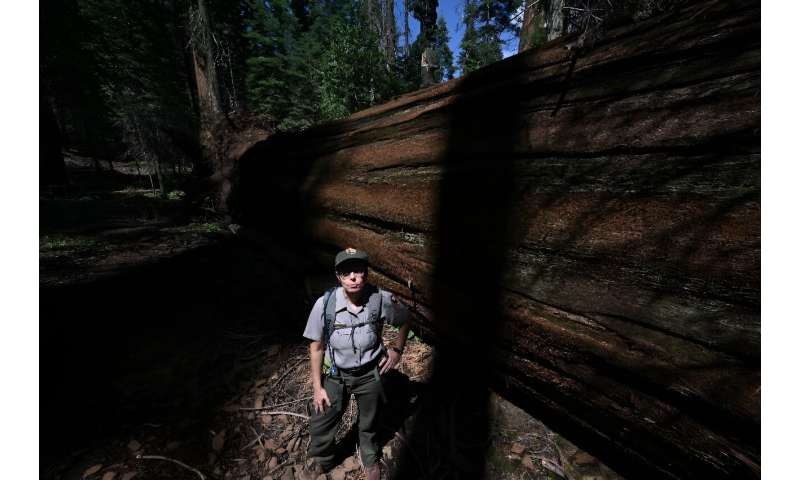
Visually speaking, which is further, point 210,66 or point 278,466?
point 210,66

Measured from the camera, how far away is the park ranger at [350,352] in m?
2.20

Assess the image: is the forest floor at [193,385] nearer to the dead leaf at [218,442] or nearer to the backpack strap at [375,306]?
the dead leaf at [218,442]

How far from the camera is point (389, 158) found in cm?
320

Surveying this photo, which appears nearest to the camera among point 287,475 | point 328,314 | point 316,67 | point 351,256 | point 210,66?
point 351,256

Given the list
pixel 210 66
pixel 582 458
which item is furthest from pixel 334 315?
pixel 210 66

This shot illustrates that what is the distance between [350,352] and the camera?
2.25 meters

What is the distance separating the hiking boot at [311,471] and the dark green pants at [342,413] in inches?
2.6

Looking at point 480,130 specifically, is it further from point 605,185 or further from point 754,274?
point 754,274

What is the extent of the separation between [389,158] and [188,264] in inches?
212

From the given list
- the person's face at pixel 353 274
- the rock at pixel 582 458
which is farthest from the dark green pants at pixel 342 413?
the rock at pixel 582 458

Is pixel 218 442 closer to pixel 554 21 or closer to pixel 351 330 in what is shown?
pixel 351 330

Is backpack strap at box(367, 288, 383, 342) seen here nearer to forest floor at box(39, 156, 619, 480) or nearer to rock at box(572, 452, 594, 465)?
forest floor at box(39, 156, 619, 480)

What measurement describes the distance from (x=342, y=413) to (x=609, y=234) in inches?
90.7

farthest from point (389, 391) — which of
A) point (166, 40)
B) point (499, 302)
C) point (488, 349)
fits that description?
point (166, 40)
